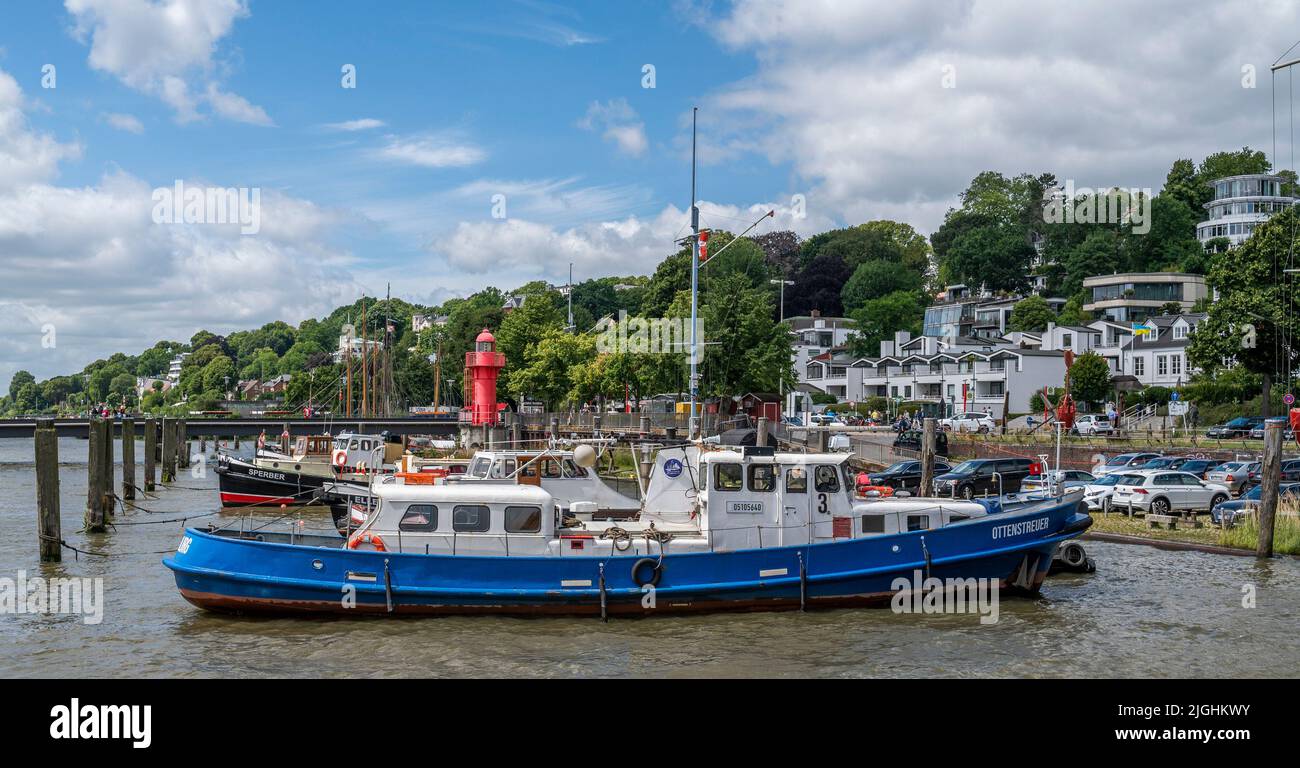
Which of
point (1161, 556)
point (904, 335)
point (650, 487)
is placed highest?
point (904, 335)

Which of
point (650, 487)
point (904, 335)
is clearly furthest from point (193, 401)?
point (650, 487)

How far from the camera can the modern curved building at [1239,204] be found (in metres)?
121

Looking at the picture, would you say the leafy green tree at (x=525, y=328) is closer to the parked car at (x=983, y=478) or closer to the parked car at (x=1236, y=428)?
the parked car at (x=1236, y=428)

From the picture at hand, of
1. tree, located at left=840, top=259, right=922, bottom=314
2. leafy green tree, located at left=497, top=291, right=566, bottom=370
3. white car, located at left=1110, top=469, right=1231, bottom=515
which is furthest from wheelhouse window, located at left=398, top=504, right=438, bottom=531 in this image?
tree, located at left=840, top=259, right=922, bottom=314

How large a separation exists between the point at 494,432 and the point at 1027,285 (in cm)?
8359

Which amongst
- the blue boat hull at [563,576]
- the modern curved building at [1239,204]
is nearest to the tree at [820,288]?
the modern curved building at [1239,204]

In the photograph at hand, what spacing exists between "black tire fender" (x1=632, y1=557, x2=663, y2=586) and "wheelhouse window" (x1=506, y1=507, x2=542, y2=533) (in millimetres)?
2069

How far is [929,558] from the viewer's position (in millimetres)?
20922

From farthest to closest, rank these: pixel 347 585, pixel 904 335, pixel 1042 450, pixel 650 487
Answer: pixel 904 335 → pixel 1042 450 → pixel 650 487 → pixel 347 585

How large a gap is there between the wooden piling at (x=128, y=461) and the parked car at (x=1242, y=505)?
3823cm

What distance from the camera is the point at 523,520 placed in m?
20.9

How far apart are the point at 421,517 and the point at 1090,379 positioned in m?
66.8

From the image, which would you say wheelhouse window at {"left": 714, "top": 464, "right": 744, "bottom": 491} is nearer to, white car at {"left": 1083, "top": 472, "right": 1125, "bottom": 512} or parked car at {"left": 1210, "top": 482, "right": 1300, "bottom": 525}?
parked car at {"left": 1210, "top": 482, "right": 1300, "bottom": 525}
